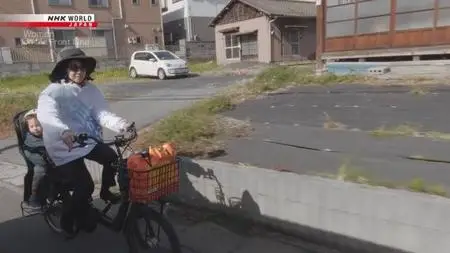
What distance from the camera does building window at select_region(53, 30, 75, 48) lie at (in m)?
25.3

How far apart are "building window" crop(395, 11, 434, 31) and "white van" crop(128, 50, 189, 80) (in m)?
10.8

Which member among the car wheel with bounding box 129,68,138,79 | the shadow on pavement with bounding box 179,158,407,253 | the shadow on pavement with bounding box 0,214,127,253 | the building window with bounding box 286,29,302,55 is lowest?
the shadow on pavement with bounding box 0,214,127,253

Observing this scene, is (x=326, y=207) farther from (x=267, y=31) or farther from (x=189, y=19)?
(x=189, y=19)

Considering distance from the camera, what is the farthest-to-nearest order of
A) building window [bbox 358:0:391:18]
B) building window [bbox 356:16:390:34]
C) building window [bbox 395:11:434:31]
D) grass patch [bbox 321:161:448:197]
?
building window [bbox 356:16:390:34] < building window [bbox 358:0:391:18] < building window [bbox 395:11:434:31] < grass patch [bbox 321:161:448:197]

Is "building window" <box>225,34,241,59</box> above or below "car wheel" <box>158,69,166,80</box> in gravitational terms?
above

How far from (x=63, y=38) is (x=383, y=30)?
21109mm

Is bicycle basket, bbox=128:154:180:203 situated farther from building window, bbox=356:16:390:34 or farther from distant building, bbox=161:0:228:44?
distant building, bbox=161:0:228:44

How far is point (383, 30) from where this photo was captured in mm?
11133

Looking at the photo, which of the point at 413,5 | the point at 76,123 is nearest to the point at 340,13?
the point at 413,5

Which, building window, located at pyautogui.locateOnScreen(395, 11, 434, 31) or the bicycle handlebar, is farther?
building window, located at pyautogui.locateOnScreen(395, 11, 434, 31)

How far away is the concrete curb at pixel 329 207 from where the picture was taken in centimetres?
279

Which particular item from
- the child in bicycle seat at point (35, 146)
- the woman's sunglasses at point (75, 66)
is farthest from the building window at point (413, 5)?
the child in bicycle seat at point (35, 146)

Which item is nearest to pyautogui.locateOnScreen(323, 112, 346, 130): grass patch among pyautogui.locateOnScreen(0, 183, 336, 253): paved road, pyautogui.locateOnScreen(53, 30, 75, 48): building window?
pyautogui.locateOnScreen(0, 183, 336, 253): paved road

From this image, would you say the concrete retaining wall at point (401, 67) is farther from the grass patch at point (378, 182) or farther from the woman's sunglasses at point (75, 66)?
the woman's sunglasses at point (75, 66)
